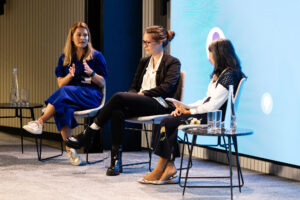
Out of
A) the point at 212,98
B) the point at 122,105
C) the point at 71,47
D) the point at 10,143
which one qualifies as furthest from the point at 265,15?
the point at 10,143

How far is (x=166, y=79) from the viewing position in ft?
13.0

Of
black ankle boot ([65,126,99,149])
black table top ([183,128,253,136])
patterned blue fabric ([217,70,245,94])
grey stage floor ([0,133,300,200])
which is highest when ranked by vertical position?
patterned blue fabric ([217,70,245,94])

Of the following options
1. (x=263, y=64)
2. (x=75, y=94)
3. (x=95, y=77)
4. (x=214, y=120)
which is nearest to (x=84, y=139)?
(x=75, y=94)

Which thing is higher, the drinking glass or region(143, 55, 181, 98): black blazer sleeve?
region(143, 55, 181, 98): black blazer sleeve

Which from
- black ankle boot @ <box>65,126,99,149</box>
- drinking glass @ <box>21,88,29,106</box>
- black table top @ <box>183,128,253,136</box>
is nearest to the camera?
black table top @ <box>183,128,253,136</box>

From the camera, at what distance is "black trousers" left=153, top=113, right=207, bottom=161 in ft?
11.4

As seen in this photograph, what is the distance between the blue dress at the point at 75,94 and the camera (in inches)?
175

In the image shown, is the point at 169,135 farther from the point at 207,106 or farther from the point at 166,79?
the point at 166,79

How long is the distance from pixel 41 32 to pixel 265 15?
4064mm

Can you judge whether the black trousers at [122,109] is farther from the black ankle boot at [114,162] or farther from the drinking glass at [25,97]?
the drinking glass at [25,97]

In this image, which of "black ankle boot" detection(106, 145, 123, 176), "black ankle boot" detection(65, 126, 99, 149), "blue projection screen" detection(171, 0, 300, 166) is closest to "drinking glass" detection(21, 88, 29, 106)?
"black ankle boot" detection(65, 126, 99, 149)

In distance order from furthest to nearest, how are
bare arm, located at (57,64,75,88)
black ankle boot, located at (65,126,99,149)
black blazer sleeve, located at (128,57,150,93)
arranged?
1. bare arm, located at (57,64,75,88)
2. black blazer sleeve, located at (128,57,150,93)
3. black ankle boot, located at (65,126,99,149)

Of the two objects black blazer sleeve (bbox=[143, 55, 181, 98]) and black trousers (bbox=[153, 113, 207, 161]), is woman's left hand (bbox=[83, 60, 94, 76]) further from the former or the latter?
black trousers (bbox=[153, 113, 207, 161])

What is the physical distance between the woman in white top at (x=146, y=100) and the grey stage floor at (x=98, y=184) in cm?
26
